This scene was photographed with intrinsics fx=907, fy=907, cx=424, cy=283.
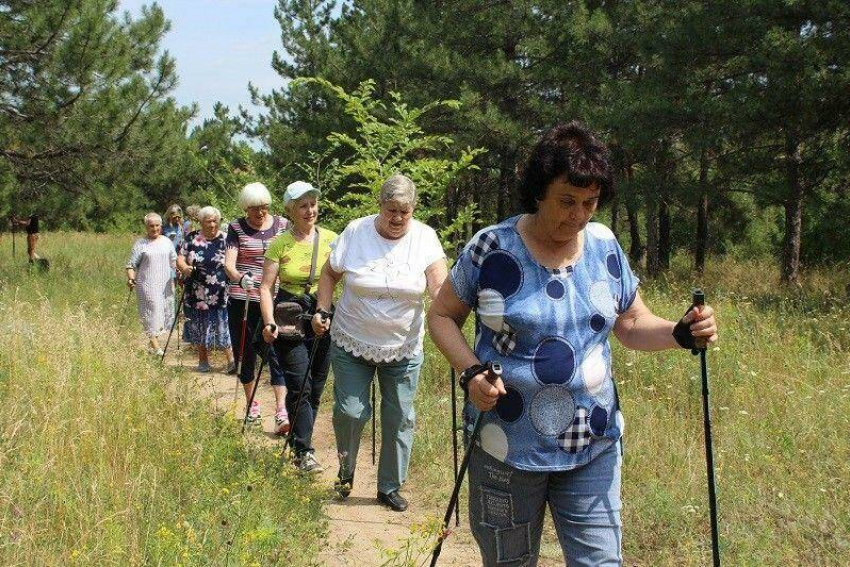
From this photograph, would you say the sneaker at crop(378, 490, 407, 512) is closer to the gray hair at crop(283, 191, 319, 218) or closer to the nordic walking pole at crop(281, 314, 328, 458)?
the nordic walking pole at crop(281, 314, 328, 458)

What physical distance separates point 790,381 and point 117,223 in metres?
35.5

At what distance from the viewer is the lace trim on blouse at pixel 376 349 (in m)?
5.09

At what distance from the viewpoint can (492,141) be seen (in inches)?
764

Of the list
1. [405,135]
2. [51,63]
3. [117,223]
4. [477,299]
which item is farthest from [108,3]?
[117,223]

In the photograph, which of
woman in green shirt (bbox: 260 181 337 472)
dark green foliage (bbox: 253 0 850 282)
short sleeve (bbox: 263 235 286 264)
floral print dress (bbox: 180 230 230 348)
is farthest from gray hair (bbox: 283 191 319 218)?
dark green foliage (bbox: 253 0 850 282)

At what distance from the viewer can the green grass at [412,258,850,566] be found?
4.34 meters

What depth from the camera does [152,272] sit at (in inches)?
388

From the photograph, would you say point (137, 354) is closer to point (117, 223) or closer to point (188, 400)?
point (188, 400)

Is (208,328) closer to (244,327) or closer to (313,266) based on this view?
(244,327)

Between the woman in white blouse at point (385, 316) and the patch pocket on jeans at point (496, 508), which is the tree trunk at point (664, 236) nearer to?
the woman in white blouse at point (385, 316)

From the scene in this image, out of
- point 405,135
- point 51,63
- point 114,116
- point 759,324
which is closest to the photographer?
point 759,324

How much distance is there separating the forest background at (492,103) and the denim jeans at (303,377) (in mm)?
3790

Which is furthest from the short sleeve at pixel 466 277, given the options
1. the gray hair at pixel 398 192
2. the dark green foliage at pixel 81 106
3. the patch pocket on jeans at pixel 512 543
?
the dark green foliage at pixel 81 106

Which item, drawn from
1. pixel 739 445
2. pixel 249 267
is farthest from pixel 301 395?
pixel 739 445
